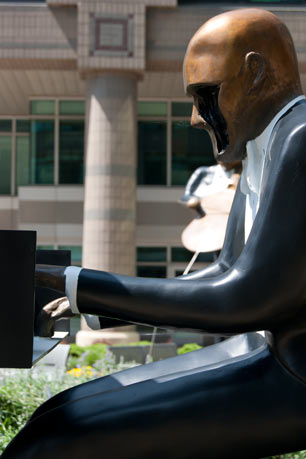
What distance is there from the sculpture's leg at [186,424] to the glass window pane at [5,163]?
21621 millimetres

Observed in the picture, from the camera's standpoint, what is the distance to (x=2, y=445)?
3.20 meters

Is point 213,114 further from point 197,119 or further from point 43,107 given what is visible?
point 43,107

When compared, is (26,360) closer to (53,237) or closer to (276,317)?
(276,317)

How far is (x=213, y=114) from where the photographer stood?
7.05 ft

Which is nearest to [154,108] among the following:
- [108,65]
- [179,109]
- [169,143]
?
[179,109]

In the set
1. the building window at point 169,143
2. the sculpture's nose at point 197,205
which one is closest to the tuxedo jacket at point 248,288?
the sculpture's nose at point 197,205

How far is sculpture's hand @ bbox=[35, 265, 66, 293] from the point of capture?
173 cm

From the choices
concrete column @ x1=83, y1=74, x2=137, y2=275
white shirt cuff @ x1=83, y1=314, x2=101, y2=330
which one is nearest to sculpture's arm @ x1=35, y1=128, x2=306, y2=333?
white shirt cuff @ x1=83, y1=314, x2=101, y2=330

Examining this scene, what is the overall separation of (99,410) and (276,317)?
509mm

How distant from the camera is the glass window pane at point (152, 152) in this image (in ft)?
68.7

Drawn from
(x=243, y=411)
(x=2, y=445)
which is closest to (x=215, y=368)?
(x=243, y=411)

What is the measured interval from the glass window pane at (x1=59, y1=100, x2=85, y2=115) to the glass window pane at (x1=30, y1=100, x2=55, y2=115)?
0.28m

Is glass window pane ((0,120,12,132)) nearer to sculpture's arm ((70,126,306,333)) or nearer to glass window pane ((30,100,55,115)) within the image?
glass window pane ((30,100,55,115))

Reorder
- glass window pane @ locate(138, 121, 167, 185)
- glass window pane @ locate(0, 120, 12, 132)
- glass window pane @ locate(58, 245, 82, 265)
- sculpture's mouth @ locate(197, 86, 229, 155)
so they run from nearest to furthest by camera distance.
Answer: sculpture's mouth @ locate(197, 86, 229, 155)
glass window pane @ locate(58, 245, 82, 265)
glass window pane @ locate(138, 121, 167, 185)
glass window pane @ locate(0, 120, 12, 132)
